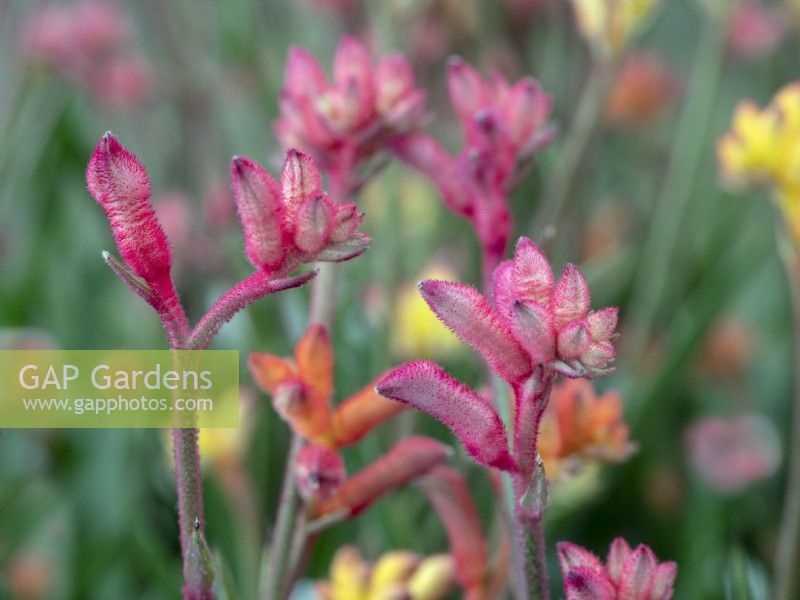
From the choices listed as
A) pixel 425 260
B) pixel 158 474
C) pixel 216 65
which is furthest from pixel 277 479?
pixel 216 65

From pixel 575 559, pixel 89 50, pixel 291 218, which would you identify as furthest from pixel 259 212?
pixel 89 50

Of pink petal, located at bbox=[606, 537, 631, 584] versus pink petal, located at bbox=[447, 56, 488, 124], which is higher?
pink petal, located at bbox=[447, 56, 488, 124]

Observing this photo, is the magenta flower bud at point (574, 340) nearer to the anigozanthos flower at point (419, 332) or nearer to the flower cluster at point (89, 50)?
the anigozanthos flower at point (419, 332)

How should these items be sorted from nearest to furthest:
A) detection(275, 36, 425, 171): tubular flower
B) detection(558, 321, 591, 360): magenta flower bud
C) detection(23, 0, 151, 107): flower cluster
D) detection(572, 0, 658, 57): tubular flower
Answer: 1. detection(558, 321, 591, 360): magenta flower bud
2. detection(275, 36, 425, 171): tubular flower
3. detection(572, 0, 658, 57): tubular flower
4. detection(23, 0, 151, 107): flower cluster

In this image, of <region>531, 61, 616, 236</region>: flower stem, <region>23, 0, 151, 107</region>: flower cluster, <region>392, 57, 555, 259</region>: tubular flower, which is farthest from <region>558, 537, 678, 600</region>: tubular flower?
<region>23, 0, 151, 107</region>: flower cluster

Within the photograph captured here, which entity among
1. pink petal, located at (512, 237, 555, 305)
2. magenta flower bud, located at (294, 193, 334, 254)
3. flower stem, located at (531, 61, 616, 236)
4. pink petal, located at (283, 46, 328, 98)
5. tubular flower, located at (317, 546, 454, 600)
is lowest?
tubular flower, located at (317, 546, 454, 600)

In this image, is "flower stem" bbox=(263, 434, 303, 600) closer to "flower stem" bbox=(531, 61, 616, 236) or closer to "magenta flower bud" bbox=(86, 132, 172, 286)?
"magenta flower bud" bbox=(86, 132, 172, 286)
